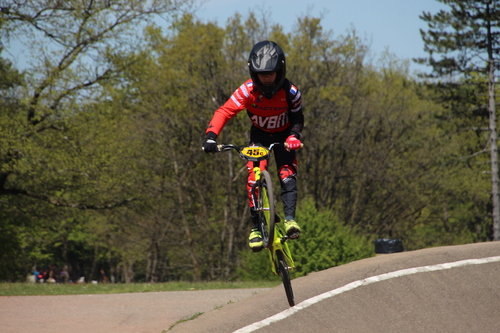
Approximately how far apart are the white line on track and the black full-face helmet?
9.10 ft

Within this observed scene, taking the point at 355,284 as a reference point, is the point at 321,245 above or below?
below

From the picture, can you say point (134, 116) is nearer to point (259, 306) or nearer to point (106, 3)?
point (106, 3)

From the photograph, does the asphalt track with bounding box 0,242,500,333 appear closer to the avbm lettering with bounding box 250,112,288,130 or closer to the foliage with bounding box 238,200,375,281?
the avbm lettering with bounding box 250,112,288,130

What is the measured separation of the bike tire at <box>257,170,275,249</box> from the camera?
6.37 m

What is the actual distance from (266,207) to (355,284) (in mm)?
2405

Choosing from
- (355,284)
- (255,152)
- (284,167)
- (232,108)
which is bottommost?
(355,284)

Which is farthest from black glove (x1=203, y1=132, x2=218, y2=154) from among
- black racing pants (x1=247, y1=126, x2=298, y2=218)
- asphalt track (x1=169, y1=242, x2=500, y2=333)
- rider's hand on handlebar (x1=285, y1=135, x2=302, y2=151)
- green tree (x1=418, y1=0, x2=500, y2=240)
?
green tree (x1=418, y1=0, x2=500, y2=240)

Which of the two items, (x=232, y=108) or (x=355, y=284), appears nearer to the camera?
(x=232, y=108)

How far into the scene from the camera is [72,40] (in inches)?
864

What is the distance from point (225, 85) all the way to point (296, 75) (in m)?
3.51

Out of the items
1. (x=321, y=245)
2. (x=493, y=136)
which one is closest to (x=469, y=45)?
(x=493, y=136)

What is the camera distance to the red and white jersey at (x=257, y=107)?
21.7 ft

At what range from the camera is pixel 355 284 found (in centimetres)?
816

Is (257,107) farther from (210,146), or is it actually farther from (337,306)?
(337,306)
